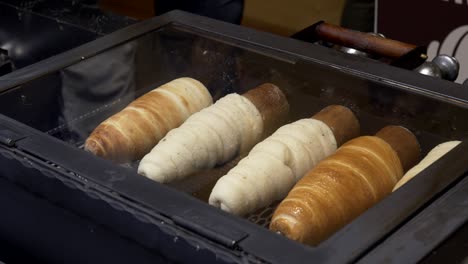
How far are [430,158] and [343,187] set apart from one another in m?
0.14

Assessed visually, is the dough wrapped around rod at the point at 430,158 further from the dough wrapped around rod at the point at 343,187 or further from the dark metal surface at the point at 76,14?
the dark metal surface at the point at 76,14

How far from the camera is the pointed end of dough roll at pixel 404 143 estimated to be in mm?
1039

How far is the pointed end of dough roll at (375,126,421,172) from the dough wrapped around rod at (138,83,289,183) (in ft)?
0.56

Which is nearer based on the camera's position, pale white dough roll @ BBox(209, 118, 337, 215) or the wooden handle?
pale white dough roll @ BBox(209, 118, 337, 215)

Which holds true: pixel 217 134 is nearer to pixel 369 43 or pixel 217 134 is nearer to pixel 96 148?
pixel 96 148

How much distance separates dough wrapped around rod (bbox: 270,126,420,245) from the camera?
88 centimetres

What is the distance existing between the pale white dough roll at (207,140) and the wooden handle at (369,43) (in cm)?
22

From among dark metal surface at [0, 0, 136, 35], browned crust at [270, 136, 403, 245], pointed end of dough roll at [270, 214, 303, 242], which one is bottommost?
dark metal surface at [0, 0, 136, 35]

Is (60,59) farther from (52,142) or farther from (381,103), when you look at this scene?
(381,103)

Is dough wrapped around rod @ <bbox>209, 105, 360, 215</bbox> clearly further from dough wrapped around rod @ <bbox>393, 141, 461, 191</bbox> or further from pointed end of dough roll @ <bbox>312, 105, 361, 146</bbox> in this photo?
dough wrapped around rod @ <bbox>393, 141, 461, 191</bbox>

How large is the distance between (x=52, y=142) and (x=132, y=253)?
20 centimetres

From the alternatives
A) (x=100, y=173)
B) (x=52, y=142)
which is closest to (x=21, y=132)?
(x=52, y=142)

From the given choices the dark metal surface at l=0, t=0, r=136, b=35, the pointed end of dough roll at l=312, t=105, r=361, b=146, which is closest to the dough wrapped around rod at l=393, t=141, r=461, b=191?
the pointed end of dough roll at l=312, t=105, r=361, b=146

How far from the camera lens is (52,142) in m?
0.98
